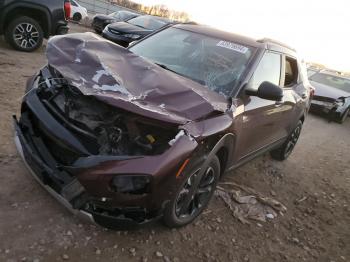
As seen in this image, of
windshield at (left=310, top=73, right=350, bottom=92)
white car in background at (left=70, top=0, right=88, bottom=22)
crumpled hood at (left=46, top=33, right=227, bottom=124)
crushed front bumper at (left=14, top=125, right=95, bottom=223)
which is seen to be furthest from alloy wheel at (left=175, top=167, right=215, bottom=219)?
white car in background at (left=70, top=0, right=88, bottom=22)

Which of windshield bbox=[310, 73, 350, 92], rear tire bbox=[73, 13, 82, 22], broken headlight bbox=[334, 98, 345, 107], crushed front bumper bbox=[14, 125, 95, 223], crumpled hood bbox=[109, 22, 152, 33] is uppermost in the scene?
crushed front bumper bbox=[14, 125, 95, 223]

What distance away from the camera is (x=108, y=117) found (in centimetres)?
307

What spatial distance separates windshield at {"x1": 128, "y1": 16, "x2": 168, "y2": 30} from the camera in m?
12.7

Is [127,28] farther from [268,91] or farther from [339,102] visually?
[268,91]

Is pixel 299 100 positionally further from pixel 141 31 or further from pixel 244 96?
pixel 141 31

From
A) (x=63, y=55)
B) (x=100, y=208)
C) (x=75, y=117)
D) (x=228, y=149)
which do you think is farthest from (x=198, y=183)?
(x=63, y=55)

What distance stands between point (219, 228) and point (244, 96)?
137cm

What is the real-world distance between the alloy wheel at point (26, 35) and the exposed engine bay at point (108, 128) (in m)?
5.96

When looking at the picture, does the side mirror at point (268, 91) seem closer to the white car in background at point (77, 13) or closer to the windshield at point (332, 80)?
the windshield at point (332, 80)

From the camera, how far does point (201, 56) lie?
429 centimetres

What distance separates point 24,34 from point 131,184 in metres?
7.05

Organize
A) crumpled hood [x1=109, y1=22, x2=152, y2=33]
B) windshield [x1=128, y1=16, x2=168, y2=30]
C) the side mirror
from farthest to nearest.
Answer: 1. windshield [x1=128, y1=16, x2=168, y2=30]
2. crumpled hood [x1=109, y1=22, x2=152, y2=33]
3. the side mirror

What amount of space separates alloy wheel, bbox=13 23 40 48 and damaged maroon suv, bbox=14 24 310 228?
5.10m

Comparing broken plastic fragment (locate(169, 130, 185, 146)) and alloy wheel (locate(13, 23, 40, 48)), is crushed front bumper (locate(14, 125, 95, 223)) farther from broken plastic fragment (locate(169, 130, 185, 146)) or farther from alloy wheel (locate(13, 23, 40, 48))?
alloy wheel (locate(13, 23, 40, 48))
